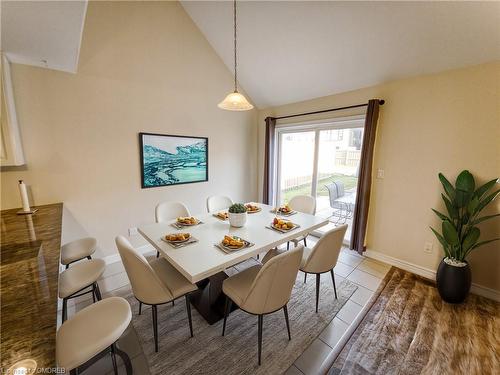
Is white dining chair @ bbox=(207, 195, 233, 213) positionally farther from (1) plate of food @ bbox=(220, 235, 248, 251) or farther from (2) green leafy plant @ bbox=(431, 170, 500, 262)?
(2) green leafy plant @ bbox=(431, 170, 500, 262)

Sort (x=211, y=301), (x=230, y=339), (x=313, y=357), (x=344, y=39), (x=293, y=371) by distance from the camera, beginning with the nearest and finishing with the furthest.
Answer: (x=293, y=371) → (x=313, y=357) → (x=230, y=339) → (x=211, y=301) → (x=344, y=39)

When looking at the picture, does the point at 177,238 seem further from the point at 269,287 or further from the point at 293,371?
the point at 293,371

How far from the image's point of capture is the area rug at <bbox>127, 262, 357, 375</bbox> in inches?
59.7

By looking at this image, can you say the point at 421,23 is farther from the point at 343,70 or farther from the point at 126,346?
the point at 126,346

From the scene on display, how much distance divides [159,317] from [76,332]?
1073 millimetres

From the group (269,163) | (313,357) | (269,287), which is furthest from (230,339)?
(269,163)

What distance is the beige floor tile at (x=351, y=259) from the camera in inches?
115

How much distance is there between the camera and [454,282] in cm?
210

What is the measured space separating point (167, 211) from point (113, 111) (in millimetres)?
1452

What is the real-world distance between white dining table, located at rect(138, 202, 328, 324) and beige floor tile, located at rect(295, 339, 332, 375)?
774 millimetres

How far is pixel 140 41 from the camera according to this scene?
2.77 meters

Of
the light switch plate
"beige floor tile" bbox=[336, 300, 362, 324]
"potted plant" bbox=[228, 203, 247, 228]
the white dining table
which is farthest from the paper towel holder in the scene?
the light switch plate

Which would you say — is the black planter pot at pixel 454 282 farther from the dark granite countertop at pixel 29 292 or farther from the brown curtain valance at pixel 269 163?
the dark granite countertop at pixel 29 292

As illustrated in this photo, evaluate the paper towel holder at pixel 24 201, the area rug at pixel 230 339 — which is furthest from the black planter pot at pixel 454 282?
the paper towel holder at pixel 24 201
